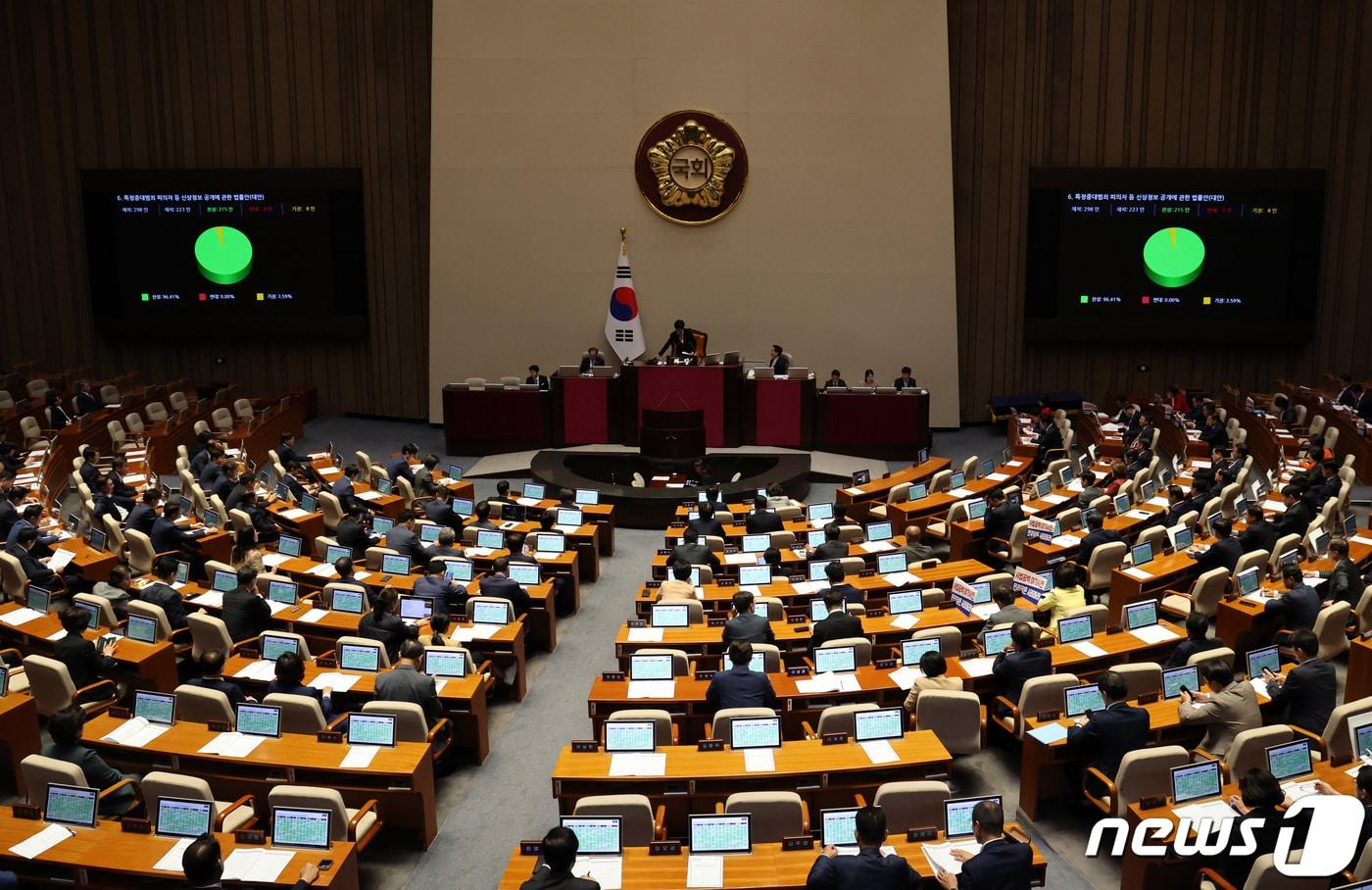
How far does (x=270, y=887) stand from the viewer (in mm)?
6270

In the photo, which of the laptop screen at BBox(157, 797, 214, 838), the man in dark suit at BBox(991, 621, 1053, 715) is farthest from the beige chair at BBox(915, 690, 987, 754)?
the laptop screen at BBox(157, 797, 214, 838)

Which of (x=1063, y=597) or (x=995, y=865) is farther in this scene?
(x=1063, y=597)

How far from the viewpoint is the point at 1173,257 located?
2181 centimetres

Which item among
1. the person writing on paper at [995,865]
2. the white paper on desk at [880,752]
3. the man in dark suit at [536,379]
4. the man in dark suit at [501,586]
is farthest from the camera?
the man in dark suit at [536,379]

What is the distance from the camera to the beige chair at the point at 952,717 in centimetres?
823

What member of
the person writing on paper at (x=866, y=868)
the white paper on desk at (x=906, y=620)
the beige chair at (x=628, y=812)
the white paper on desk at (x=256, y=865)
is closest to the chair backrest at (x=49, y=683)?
the white paper on desk at (x=256, y=865)

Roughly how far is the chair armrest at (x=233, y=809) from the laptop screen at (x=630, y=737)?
2.33 metres

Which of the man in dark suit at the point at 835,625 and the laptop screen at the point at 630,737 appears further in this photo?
the man in dark suit at the point at 835,625

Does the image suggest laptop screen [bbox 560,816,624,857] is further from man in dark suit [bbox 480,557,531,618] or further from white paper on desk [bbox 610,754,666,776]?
man in dark suit [bbox 480,557,531,618]

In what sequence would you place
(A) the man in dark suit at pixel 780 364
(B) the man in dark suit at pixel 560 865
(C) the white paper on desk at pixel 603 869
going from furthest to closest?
(A) the man in dark suit at pixel 780 364 → (C) the white paper on desk at pixel 603 869 → (B) the man in dark suit at pixel 560 865

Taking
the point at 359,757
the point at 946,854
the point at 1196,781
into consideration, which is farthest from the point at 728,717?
the point at 1196,781

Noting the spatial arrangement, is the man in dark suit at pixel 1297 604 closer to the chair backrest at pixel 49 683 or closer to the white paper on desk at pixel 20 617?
the chair backrest at pixel 49 683

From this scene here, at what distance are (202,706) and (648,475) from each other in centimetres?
1090

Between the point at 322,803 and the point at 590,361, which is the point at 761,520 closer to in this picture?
the point at 322,803
